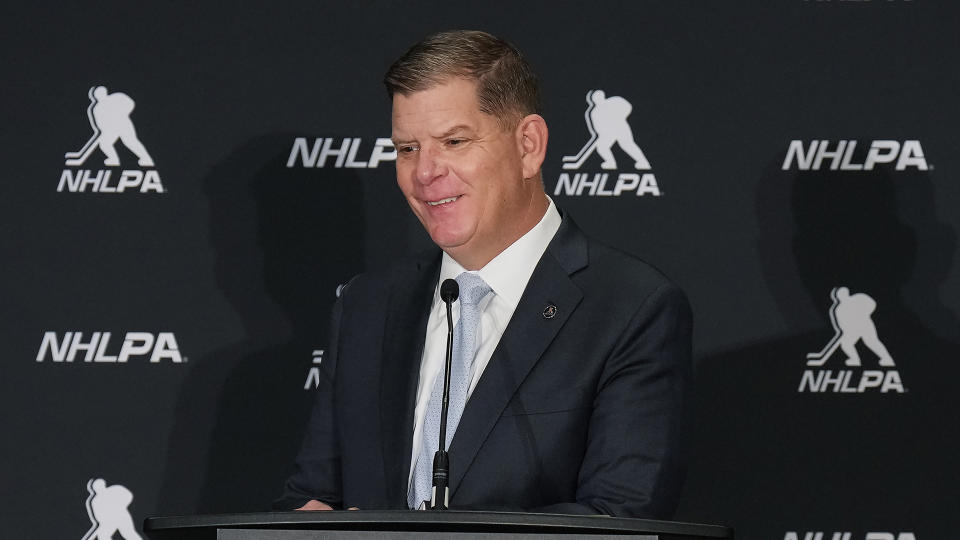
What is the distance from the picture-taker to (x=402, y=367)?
2.84m

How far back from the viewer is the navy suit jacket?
2566 millimetres

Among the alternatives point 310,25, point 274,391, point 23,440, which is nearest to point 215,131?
point 310,25

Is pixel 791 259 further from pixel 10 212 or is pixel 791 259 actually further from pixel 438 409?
pixel 10 212

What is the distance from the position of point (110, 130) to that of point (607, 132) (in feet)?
5.54

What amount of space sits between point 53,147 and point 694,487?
2441mm

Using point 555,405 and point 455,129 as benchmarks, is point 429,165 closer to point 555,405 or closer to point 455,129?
point 455,129

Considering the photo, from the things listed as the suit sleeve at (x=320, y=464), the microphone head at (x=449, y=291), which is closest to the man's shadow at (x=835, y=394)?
the suit sleeve at (x=320, y=464)

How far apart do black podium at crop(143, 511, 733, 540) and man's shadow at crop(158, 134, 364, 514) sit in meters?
2.36

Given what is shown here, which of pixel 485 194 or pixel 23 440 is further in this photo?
pixel 23 440

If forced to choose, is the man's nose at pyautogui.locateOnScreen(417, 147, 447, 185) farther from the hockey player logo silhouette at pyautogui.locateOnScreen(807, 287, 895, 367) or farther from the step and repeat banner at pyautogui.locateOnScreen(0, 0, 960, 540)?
the hockey player logo silhouette at pyautogui.locateOnScreen(807, 287, 895, 367)

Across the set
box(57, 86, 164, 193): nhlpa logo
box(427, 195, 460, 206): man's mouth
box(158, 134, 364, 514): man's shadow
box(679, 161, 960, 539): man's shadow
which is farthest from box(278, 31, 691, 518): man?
box(57, 86, 164, 193): nhlpa logo

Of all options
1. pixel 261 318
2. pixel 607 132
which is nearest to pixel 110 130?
pixel 261 318

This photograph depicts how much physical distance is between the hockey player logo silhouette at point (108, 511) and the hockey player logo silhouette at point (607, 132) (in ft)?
6.04

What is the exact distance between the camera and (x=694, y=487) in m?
4.06
